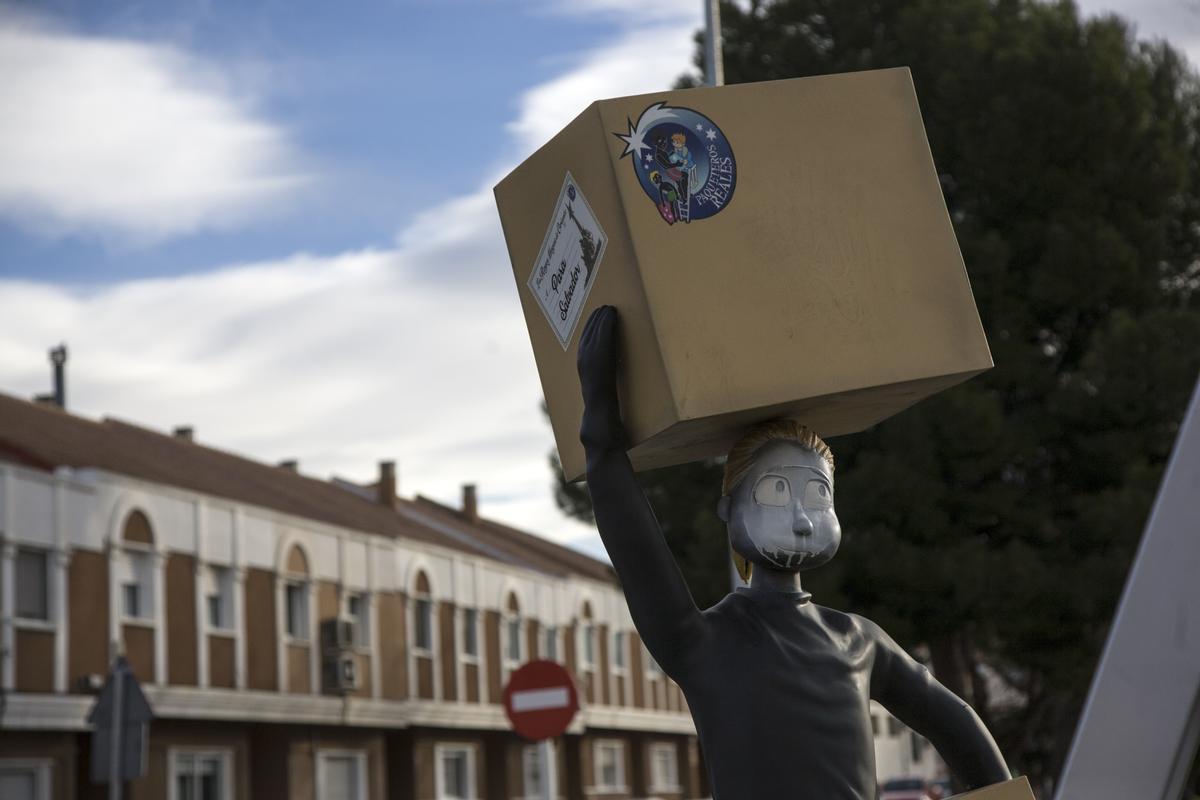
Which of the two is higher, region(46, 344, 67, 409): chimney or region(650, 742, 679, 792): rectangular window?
region(46, 344, 67, 409): chimney

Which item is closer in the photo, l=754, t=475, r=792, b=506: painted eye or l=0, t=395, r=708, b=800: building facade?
l=754, t=475, r=792, b=506: painted eye

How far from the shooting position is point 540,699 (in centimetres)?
1309

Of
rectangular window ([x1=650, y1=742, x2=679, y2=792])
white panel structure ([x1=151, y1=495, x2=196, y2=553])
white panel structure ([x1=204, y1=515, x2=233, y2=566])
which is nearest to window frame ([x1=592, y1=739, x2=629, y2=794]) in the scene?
rectangular window ([x1=650, y1=742, x2=679, y2=792])

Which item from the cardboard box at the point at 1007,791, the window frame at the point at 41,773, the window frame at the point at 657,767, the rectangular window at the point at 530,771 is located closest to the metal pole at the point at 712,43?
the cardboard box at the point at 1007,791

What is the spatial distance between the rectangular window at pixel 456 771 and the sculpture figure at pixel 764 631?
35.9m

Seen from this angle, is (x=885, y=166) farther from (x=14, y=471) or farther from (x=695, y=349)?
(x=14, y=471)

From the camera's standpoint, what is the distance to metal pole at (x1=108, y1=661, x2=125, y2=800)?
13.1 m

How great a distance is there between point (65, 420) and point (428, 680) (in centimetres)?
999

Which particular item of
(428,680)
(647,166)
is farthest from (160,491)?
(647,166)

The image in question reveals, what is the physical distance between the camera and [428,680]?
37906 mm

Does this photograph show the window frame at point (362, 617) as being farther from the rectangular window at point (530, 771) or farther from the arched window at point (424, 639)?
the rectangular window at point (530, 771)

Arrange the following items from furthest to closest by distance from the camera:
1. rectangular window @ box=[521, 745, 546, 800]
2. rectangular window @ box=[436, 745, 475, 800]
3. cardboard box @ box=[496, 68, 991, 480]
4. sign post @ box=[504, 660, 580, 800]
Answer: rectangular window @ box=[521, 745, 546, 800] < rectangular window @ box=[436, 745, 475, 800] < sign post @ box=[504, 660, 580, 800] < cardboard box @ box=[496, 68, 991, 480]

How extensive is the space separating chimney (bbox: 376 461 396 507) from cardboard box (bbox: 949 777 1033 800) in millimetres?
40130

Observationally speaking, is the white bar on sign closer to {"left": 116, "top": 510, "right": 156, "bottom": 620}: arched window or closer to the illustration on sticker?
the illustration on sticker
